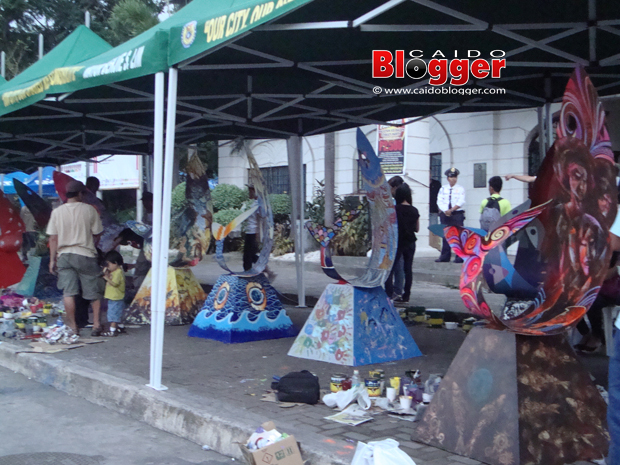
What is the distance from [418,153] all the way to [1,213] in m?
10.1

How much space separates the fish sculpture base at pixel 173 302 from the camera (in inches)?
343

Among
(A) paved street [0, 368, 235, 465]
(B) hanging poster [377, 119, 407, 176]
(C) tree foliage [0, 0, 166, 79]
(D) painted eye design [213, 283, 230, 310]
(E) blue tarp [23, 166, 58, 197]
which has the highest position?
(C) tree foliage [0, 0, 166, 79]

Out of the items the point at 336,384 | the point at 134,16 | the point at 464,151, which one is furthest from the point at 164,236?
the point at 134,16

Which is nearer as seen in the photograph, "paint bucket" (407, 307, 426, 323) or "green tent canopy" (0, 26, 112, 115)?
"green tent canopy" (0, 26, 112, 115)

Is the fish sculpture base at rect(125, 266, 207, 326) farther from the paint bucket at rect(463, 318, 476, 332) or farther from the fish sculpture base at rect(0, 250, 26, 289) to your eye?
the paint bucket at rect(463, 318, 476, 332)

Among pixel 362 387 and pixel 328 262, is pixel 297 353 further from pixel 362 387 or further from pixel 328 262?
pixel 362 387

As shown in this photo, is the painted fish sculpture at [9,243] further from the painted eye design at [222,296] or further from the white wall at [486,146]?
the white wall at [486,146]

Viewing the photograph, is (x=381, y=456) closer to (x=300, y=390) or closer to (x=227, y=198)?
(x=300, y=390)

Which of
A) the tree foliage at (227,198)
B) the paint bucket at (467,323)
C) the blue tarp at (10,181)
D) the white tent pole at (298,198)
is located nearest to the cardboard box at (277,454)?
the paint bucket at (467,323)

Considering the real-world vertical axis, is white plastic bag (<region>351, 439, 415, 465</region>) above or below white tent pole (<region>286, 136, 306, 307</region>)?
below

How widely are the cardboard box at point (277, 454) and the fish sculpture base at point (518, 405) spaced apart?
0.86 m

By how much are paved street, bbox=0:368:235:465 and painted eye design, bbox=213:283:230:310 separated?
84.9 inches

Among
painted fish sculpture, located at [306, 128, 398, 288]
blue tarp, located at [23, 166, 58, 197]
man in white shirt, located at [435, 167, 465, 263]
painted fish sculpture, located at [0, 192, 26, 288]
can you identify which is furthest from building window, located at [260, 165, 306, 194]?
painted fish sculpture, located at [306, 128, 398, 288]

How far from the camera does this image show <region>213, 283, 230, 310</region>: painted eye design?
24.7ft
